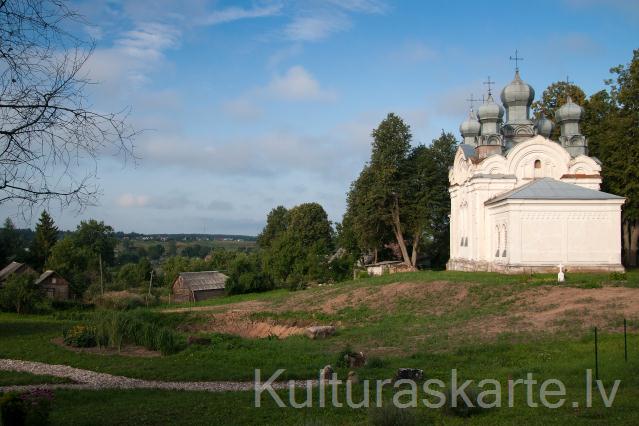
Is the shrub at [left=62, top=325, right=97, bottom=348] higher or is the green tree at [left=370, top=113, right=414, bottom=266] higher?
the green tree at [left=370, top=113, right=414, bottom=266]

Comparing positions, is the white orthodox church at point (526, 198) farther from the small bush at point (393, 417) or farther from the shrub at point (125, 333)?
the small bush at point (393, 417)

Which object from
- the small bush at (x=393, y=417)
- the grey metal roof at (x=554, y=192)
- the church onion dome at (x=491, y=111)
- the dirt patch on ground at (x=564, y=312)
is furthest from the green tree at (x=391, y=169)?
the small bush at (x=393, y=417)

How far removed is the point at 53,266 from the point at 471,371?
44.1m

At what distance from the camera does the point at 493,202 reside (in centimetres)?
3191

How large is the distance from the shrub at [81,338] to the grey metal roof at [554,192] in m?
20.2

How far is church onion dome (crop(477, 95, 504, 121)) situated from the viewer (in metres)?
36.6

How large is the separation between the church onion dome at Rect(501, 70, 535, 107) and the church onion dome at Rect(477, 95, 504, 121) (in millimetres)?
781

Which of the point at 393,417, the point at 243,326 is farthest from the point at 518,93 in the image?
the point at 393,417

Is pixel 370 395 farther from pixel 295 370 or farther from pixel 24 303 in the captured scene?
pixel 24 303

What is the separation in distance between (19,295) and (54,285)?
12.8m

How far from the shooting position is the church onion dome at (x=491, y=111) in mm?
36594

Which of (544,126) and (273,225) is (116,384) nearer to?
(544,126)

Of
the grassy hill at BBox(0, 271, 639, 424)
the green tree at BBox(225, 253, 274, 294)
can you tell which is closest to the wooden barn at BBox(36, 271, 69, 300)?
the green tree at BBox(225, 253, 274, 294)
